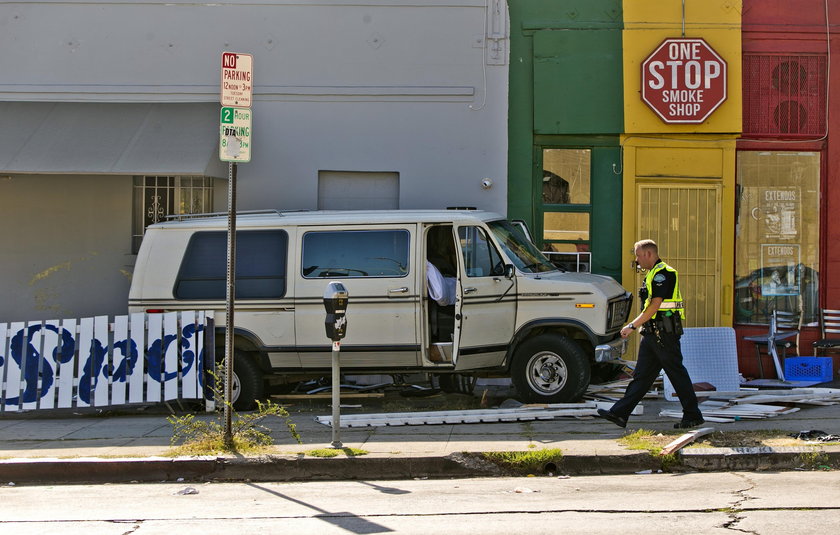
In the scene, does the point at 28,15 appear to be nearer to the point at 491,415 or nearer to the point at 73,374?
the point at 73,374

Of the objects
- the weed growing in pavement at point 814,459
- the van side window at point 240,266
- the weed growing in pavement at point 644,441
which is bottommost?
the weed growing in pavement at point 814,459

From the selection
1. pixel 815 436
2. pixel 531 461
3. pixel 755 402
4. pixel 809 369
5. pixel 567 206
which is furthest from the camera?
pixel 567 206

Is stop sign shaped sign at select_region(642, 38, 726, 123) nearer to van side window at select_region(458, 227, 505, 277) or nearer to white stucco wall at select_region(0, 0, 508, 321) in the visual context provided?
white stucco wall at select_region(0, 0, 508, 321)

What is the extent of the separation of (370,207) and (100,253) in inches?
152

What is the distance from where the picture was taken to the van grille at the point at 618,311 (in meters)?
10.8

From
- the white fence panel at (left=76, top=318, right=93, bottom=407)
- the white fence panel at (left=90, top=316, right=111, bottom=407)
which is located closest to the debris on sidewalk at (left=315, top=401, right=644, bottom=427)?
the white fence panel at (left=90, top=316, right=111, bottom=407)

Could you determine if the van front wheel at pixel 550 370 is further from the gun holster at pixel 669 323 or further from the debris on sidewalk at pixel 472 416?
the gun holster at pixel 669 323

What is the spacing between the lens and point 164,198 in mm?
14195

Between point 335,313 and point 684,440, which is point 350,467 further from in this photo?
point 684,440

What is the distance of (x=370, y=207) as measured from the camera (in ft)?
45.0

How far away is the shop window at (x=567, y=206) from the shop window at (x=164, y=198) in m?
4.78

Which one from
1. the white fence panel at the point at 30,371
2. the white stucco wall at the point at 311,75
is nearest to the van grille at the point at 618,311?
the white stucco wall at the point at 311,75

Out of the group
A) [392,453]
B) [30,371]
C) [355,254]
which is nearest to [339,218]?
[355,254]

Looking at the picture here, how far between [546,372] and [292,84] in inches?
223
